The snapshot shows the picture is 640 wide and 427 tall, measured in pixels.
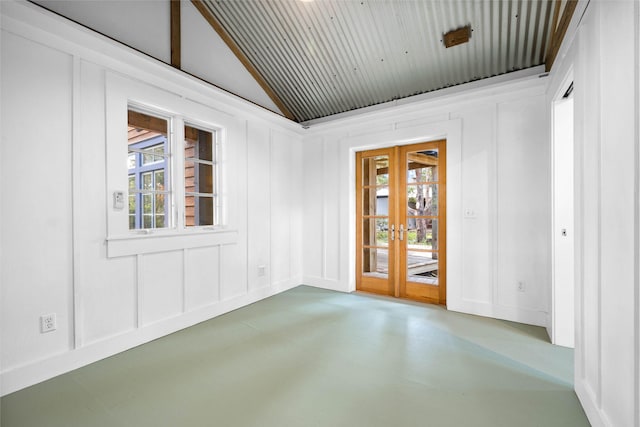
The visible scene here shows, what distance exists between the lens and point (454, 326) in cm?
323

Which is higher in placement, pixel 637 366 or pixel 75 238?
pixel 75 238

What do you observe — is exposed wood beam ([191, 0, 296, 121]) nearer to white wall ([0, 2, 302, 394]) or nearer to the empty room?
the empty room

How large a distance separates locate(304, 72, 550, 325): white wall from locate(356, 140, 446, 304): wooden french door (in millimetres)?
215

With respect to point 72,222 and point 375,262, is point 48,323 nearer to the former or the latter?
point 72,222

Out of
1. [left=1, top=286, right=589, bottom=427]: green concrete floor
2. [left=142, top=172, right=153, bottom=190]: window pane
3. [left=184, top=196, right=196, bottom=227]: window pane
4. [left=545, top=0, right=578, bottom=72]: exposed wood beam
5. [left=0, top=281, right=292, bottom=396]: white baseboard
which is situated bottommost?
[left=1, top=286, right=589, bottom=427]: green concrete floor

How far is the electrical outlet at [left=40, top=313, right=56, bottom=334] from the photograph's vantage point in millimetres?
2248

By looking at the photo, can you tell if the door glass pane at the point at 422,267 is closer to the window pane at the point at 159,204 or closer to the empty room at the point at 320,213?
the empty room at the point at 320,213

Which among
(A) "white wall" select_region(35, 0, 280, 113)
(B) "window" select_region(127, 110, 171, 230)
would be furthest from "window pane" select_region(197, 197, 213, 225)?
(A) "white wall" select_region(35, 0, 280, 113)

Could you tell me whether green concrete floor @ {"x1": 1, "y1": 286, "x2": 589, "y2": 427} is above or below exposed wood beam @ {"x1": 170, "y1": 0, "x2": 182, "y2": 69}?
below

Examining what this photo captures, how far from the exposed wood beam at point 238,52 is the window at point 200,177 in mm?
1361

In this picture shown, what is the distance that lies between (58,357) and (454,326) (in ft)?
11.9

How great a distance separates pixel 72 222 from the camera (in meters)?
2.42

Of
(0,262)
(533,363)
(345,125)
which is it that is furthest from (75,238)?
(533,363)

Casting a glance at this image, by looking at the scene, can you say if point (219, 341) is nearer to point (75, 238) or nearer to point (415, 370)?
point (75, 238)
